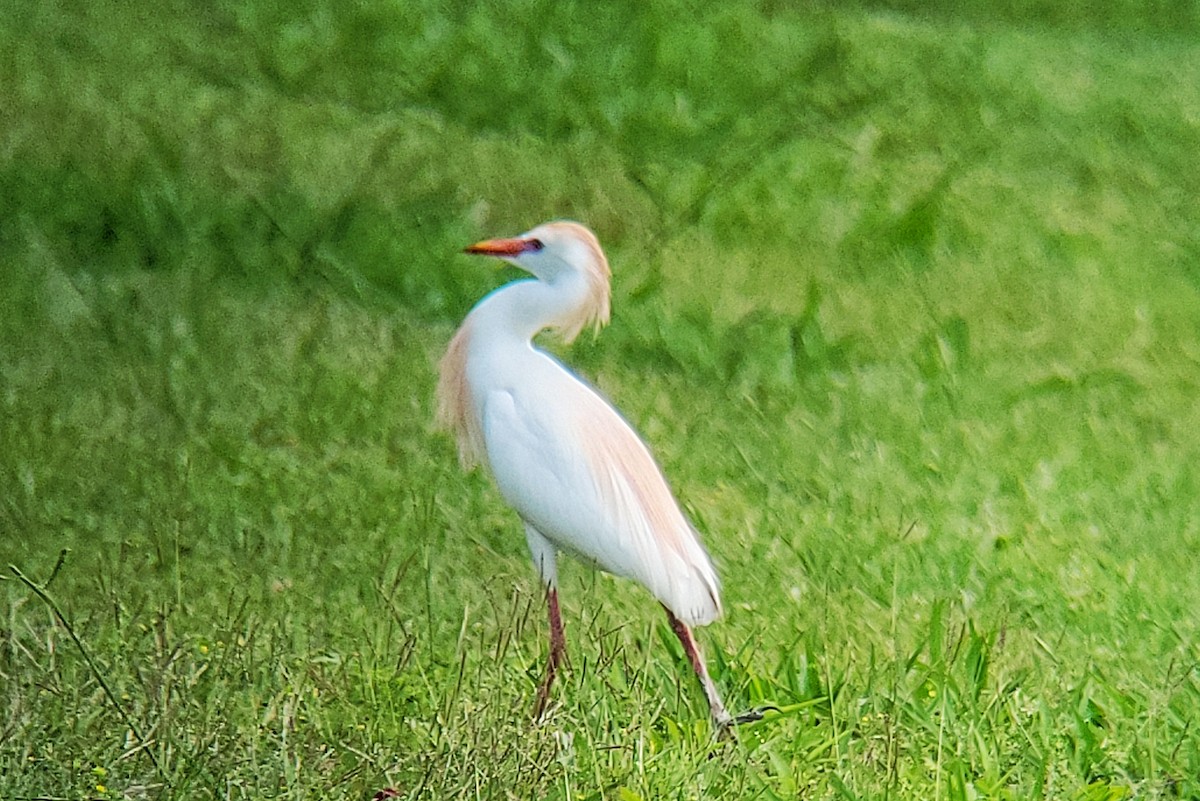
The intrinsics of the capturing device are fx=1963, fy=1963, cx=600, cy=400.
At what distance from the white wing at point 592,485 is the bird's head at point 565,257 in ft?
0.59

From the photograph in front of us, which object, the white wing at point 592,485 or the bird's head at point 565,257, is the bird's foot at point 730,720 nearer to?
the white wing at point 592,485

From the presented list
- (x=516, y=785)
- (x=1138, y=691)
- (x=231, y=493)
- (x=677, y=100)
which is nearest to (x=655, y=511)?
(x=516, y=785)

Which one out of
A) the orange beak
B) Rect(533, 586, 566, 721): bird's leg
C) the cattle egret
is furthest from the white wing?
the orange beak

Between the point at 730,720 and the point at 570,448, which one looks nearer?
the point at 730,720

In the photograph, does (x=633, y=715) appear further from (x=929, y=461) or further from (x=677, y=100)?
(x=677, y=100)

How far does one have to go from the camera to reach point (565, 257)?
3633 mm

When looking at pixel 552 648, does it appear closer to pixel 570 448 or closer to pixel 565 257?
pixel 570 448

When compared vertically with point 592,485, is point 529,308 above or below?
above

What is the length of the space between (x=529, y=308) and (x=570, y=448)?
0.28m

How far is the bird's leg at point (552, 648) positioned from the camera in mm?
3572

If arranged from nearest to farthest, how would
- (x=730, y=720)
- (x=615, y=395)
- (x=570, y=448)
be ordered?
(x=730, y=720) → (x=570, y=448) → (x=615, y=395)

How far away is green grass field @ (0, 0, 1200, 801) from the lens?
11.5 feet

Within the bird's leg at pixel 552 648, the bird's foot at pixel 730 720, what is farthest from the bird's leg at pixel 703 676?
the bird's leg at pixel 552 648

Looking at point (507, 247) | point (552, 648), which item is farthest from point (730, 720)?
point (507, 247)
